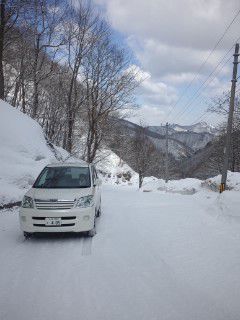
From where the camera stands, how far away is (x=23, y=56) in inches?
1159

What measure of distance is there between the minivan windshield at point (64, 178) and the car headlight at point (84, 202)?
810mm

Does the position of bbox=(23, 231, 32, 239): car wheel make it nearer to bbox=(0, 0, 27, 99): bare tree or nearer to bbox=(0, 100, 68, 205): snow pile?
bbox=(0, 100, 68, 205): snow pile

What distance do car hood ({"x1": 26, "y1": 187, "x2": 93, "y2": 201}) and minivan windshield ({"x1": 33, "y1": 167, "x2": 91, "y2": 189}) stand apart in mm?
465

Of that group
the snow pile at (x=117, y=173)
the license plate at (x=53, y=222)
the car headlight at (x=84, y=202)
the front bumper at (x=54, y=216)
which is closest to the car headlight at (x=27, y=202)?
the front bumper at (x=54, y=216)

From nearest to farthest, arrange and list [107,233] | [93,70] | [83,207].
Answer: [83,207], [107,233], [93,70]

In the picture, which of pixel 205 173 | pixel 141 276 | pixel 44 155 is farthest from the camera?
pixel 205 173

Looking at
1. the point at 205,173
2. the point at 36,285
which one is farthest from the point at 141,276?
the point at 205,173

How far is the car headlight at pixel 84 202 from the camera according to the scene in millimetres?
7871

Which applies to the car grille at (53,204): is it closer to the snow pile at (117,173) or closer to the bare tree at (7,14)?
the bare tree at (7,14)

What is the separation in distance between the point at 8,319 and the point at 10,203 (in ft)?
27.7

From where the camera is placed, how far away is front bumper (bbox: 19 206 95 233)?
759 centimetres

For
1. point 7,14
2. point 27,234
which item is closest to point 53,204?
point 27,234

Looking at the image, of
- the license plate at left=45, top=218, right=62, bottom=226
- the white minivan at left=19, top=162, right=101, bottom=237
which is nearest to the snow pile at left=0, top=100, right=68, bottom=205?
the white minivan at left=19, top=162, right=101, bottom=237

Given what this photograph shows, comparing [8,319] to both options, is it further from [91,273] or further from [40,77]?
[40,77]
